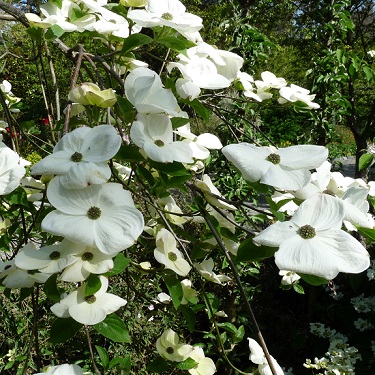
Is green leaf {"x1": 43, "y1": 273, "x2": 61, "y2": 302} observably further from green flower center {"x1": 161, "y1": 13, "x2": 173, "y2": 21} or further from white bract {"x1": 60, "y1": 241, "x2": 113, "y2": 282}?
green flower center {"x1": 161, "y1": 13, "x2": 173, "y2": 21}

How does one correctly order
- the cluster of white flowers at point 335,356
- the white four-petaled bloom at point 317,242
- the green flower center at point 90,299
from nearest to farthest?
the white four-petaled bloom at point 317,242
the green flower center at point 90,299
the cluster of white flowers at point 335,356

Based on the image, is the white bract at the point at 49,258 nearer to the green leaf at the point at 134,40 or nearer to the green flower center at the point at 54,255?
the green flower center at the point at 54,255

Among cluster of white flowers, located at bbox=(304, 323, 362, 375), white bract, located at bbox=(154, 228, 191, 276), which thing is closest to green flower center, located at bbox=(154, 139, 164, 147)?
white bract, located at bbox=(154, 228, 191, 276)

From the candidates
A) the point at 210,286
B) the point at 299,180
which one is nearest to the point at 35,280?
the point at 299,180

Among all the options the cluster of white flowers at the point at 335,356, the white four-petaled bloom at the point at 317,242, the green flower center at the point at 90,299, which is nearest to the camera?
the white four-petaled bloom at the point at 317,242

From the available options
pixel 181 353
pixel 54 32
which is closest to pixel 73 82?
pixel 54 32

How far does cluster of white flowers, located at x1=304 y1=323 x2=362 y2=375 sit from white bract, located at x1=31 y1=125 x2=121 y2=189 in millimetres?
1270

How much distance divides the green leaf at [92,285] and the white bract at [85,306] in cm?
1

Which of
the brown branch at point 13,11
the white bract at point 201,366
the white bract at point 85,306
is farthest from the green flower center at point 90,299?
the brown branch at point 13,11

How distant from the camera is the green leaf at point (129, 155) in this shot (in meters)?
0.52

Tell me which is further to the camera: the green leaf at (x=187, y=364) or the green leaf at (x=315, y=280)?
the green leaf at (x=187, y=364)

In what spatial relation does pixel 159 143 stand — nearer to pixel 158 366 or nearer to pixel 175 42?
pixel 175 42

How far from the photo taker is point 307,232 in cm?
45

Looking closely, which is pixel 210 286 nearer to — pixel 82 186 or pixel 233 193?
pixel 233 193
